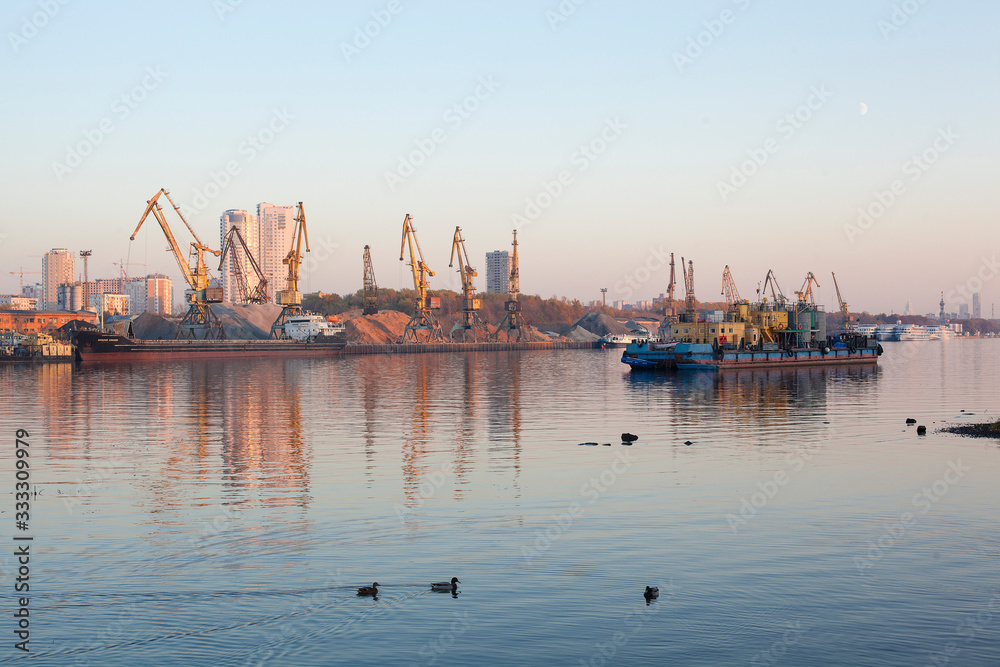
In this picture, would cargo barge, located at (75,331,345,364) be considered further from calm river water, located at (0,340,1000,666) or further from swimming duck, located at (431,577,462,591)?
swimming duck, located at (431,577,462,591)

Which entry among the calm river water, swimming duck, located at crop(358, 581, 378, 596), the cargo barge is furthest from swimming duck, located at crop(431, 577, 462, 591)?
the cargo barge

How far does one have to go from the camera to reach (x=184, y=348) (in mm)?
138625

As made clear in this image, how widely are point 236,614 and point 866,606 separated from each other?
33.9 feet

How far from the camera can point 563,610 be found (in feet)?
45.8

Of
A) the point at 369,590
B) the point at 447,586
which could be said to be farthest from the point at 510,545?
the point at 369,590

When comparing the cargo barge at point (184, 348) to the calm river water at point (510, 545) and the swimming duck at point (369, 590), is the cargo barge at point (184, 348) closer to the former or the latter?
the calm river water at point (510, 545)

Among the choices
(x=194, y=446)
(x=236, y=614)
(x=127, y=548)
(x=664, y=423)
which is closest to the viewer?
(x=236, y=614)

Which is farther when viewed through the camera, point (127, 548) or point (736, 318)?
point (736, 318)

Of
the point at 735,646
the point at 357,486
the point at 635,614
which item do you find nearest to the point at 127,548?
the point at 357,486

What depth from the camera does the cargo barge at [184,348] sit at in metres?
126

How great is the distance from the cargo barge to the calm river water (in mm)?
94427

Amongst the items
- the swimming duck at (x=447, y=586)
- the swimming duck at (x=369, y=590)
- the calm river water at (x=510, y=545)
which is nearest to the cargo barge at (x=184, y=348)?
the calm river water at (x=510, y=545)

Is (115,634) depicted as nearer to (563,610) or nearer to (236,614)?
(236,614)

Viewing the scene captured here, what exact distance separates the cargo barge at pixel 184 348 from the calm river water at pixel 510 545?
94427mm
